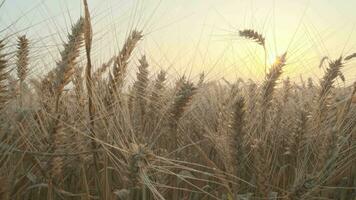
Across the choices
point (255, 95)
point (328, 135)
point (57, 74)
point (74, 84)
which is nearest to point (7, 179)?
point (57, 74)

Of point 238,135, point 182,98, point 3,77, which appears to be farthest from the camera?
point 182,98

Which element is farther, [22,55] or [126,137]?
[22,55]

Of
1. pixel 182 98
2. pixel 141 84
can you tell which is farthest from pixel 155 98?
pixel 182 98

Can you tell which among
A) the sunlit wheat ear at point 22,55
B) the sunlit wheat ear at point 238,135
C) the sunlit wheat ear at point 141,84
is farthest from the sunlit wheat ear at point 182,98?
the sunlit wheat ear at point 22,55

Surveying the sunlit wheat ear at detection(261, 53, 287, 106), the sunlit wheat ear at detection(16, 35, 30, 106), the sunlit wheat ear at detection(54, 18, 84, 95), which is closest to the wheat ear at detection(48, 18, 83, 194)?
the sunlit wheat ear at detection(54, 18, 84, 95)

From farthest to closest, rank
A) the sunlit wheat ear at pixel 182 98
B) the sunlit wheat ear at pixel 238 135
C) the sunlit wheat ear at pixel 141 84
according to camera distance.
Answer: the sunlit wheat ear at pixel 141 84, the sunlit wheat ear at pixel 182 98, the sunlit wheat ear at pixel 238 135

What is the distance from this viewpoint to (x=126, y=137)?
1.63 metres

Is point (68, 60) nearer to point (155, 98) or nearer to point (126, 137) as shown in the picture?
point (126, 137)

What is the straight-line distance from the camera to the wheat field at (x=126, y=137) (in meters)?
1.59

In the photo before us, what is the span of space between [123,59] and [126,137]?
1.28 feet

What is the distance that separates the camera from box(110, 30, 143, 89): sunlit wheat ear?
183 centimetres

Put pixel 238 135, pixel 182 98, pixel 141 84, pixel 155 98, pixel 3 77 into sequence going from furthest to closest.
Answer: pixel 155 98, pixel 141 84, pixel 182 98, pixel 238 135, pixel 3 77

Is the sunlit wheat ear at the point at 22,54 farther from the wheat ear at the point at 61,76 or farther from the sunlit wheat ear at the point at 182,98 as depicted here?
the sunlit wheat ear at the point at 182,98

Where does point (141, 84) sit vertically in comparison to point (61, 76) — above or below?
above
